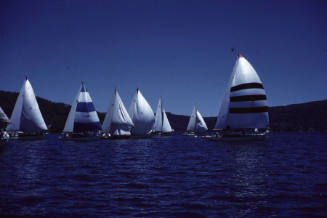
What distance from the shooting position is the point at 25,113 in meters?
Answer: 62.1

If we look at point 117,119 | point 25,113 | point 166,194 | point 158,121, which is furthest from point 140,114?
point 166,194

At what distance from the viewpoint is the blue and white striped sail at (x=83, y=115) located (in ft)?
205

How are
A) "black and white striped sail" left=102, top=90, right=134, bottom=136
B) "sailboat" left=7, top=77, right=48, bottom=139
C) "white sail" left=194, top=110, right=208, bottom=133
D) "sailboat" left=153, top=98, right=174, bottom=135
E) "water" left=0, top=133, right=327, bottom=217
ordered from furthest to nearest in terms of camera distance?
"white sail" left=194, top=110, right=208, bottom=133
"sailboat" left=153, top=98, right=174, bottom=135
"black and white striped sail" left=102, top=90, right=134, bottom=136
"sailboat" left=7, top=77, right=48, bottom=139
"water" left=0, top=133, right=327, bottom=217

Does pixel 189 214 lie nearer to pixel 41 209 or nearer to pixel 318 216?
pixel 318 216

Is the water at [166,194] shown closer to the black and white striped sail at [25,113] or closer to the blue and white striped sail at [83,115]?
the blue and white striped sail at [83,115]

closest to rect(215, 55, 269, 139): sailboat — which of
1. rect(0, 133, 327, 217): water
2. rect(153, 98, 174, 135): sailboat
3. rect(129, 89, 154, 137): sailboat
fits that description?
rect(129, 89, 154, 137): sailboat

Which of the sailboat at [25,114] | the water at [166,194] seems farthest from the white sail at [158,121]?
the water at [166,194]

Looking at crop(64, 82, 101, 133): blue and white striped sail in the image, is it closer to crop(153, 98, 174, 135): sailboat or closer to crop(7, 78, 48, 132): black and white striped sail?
crop(7, 78, 48, 132): black and white striped sail

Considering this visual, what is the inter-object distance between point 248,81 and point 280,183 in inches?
1653

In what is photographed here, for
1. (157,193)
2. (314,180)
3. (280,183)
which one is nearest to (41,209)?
(157,193)

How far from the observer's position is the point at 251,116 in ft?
180

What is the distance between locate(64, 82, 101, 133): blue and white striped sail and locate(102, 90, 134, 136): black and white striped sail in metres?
3.90

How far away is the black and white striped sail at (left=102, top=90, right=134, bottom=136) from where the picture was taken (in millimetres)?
66625

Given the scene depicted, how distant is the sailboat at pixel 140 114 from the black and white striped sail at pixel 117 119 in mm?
3603
